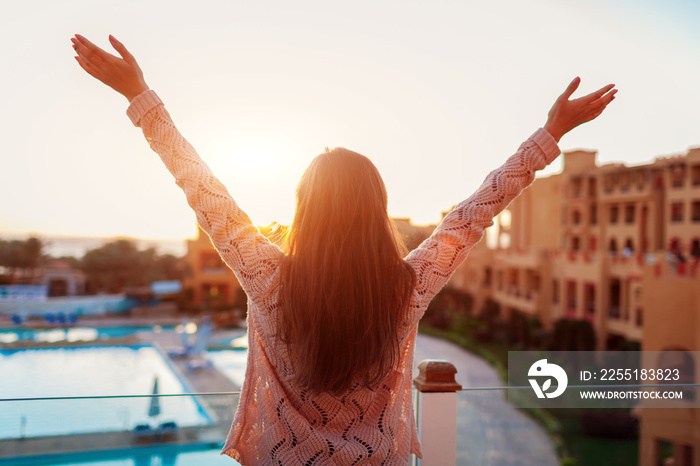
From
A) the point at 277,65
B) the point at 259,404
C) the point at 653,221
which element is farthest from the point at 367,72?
the point at 653,221

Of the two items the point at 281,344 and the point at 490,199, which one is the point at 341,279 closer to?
the point at 281,344

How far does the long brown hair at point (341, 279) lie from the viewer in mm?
933

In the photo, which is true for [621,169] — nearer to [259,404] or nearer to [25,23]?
[25,23]

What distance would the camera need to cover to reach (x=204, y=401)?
223 centimetres

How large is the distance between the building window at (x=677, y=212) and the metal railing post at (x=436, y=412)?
13103mm

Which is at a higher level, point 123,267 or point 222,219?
point 222,219

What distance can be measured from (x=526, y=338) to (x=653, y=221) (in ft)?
15.4

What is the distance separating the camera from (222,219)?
38.9 inches

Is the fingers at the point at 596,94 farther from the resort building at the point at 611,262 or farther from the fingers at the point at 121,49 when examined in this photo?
the resort building at the point at 611,262

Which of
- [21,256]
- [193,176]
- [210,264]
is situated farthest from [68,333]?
[193,176]

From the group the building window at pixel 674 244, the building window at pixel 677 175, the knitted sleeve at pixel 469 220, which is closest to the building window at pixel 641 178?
the building window at pixel 677 175

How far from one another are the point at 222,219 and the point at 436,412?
146cm

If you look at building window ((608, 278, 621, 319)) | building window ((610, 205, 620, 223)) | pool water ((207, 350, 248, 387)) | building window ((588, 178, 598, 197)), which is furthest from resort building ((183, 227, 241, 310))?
building window ((608, 278, 621, 319))

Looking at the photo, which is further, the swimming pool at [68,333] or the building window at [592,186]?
the building window at [592,186]
